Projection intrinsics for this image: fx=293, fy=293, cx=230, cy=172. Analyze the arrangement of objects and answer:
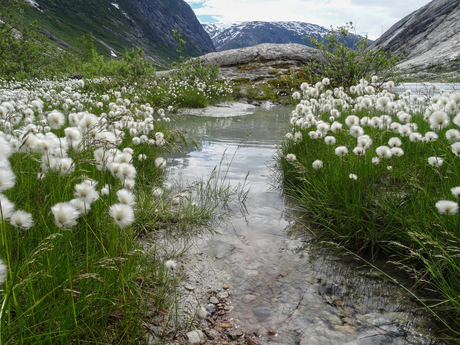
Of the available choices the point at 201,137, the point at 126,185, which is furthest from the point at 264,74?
the point at 126,185

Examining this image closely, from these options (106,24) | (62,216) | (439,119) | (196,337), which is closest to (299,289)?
(196,337)

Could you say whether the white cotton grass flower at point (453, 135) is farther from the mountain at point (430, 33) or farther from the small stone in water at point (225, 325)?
the mountain at point (430, 33)

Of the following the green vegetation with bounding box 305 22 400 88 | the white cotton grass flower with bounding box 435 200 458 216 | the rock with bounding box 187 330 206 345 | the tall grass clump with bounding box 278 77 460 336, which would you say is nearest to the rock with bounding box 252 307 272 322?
the rock with bounding box 187 330 206 345

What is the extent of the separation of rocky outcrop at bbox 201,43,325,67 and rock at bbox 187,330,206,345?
25544 millimetres

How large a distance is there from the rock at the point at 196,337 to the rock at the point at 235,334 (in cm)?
18

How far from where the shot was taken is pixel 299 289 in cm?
246

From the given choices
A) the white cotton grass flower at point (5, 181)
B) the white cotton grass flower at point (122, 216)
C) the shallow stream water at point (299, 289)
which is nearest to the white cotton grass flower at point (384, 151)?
the shallow stream water at point (299, 289)

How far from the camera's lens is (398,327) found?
202 cm

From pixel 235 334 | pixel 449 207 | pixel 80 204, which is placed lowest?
pixel 235 334

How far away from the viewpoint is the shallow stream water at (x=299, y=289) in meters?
2.00

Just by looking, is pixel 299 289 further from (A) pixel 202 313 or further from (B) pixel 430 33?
(B) pixel 430 33

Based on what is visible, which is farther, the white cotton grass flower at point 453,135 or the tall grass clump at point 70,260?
the white cotton grass flower at point 453,135

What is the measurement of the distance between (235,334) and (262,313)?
290 millimetres

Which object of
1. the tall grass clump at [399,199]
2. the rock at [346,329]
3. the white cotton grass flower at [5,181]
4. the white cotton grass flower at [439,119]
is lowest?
the rock at [346,329]
